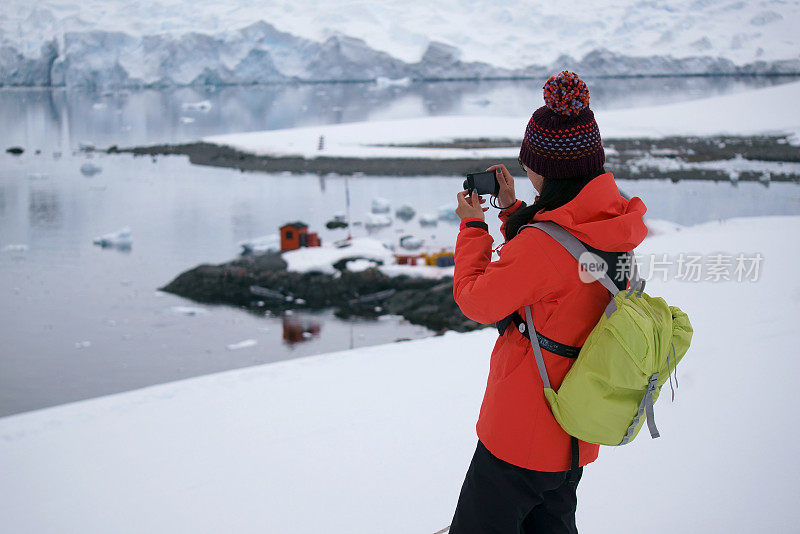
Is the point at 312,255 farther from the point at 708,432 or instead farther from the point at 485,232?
the point at 485,232

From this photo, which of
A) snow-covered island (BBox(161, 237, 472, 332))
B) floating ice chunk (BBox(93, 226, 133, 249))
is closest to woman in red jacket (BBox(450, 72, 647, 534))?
snow-covered island (BBox(161, 237, 472, 332))

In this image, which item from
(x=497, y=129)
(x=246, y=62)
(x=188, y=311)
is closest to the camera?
(x=188, y=311)

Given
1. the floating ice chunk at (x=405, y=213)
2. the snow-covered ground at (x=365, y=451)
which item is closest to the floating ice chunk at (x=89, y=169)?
the floating ice chunk at (x=405, y=213)

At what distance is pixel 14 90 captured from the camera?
40.2 meters

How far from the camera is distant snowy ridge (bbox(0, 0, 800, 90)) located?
1387 inches

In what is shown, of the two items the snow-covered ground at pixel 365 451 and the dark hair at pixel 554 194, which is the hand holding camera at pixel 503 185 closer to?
the dark hair at pixel 554 194

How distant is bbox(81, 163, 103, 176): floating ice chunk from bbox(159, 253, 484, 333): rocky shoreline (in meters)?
9.05

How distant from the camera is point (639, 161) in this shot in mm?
15523

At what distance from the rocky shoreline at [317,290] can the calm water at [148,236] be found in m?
0.28

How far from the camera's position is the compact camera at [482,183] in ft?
3.74

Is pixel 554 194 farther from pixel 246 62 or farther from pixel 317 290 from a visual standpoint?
pixel 246 62

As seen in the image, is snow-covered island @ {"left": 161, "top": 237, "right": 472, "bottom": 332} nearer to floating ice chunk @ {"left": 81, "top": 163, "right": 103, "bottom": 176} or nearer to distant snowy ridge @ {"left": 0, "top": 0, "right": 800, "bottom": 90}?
floating ice chunk @ {"left": 81, "top": 163, "right": 103, "bottom": 176}

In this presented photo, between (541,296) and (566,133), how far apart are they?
0.77 ft

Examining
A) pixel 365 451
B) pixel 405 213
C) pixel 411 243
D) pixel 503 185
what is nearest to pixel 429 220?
pixel 405 213
